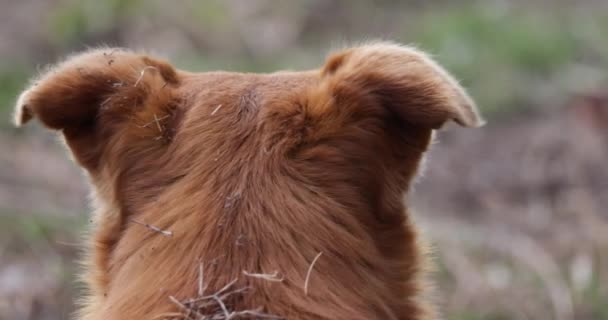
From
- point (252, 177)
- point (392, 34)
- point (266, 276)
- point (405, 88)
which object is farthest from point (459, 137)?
point (266, 276)

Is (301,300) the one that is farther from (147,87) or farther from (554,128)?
(554,128)

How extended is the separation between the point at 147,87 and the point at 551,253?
14.6 ft

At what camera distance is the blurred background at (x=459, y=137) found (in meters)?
6.51

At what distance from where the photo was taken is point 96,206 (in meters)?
3.37

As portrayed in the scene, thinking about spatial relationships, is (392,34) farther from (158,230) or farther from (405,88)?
(158,230)

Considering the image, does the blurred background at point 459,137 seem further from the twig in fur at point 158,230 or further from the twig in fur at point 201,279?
the twig in fur at point 201,279

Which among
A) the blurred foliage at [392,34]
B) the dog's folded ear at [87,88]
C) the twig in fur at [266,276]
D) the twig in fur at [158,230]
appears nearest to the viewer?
the twig in fur at [266,276]

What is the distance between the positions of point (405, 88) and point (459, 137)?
6.20 m

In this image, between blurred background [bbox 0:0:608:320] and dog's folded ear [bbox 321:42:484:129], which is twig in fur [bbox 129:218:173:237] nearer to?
dog's folded ear [bbox 321:42:484:129]

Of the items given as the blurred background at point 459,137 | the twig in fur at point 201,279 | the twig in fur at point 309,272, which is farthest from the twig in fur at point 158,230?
the blurred background at point 459,137

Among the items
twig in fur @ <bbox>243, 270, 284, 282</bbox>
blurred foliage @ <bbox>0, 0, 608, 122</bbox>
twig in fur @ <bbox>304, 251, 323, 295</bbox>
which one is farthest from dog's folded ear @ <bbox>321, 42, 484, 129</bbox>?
blurred foliage @ <bbox>0, 0, 608, 122</bbox>

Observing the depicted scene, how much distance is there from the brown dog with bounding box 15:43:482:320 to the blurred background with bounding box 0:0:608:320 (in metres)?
1.28

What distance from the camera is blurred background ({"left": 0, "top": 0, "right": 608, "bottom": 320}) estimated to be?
651 centimetres

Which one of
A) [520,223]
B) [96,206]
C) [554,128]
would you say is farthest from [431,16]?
[96,206]
